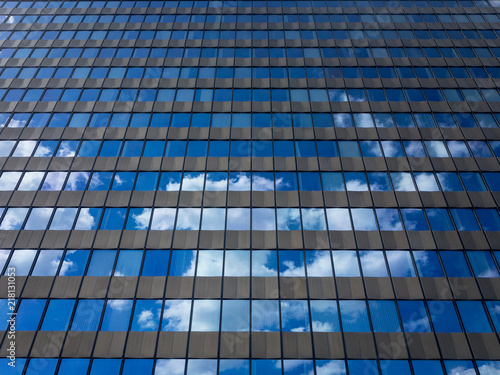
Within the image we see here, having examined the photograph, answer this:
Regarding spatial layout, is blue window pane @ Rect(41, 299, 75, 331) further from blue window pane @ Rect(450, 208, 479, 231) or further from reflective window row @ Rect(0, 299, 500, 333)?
blue window pane @ Rect(450, 208, 479, 231)

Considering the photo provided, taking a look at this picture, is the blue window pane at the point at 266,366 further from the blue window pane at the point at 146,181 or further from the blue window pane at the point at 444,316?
the blue window pane at the point at 146,181

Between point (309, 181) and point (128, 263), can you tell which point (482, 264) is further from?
point (128, 263)

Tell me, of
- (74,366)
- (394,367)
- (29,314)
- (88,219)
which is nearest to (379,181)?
(394,367)

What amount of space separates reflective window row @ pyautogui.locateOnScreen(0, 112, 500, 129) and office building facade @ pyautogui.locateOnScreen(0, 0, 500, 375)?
0.17 metres

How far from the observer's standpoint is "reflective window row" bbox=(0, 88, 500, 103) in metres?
30.9

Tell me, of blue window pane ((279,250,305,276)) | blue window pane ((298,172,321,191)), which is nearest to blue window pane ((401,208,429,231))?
blue window pane ((298,172,321,191))

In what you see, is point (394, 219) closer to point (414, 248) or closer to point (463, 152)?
point (414, 248)

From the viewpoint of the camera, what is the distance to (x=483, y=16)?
37719mm

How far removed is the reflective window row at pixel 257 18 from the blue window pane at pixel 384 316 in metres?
29.1

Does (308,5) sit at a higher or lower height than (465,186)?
higher

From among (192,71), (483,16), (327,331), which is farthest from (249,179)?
(483,16)

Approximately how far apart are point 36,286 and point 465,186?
2844 centimetres

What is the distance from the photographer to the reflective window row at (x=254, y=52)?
34.3 meters

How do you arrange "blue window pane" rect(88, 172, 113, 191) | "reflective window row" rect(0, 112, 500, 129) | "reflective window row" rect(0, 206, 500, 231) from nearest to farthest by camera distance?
1. "reflective window row" rect(0, 206, 500, 231)
2. "blue window pane" rect(88, 172, 113, 191)
3. "reflective window row" rect(0, 112, 500, 129)
